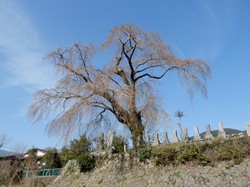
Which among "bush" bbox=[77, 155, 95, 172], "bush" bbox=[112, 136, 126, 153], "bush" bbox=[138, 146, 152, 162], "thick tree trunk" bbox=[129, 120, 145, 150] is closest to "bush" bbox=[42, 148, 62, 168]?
"bush" bbox=[112, 136, 126, 153]

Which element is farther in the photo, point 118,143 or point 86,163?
point 118,143

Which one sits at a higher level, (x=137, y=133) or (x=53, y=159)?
(x=53, y=159)

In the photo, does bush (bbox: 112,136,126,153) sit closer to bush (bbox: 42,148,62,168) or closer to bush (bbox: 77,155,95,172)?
bush (bbox: 77,155,95,172)

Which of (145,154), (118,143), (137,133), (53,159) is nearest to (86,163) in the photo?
(118,143)

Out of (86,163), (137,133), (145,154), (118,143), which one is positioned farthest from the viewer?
(118,143)

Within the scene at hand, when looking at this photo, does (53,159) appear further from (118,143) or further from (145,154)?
(145,154)

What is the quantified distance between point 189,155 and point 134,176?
7.88ft

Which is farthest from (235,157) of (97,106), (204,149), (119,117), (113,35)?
(113,35)

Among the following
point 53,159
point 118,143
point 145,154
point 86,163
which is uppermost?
point 53,159

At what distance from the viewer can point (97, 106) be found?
1175 centimetres

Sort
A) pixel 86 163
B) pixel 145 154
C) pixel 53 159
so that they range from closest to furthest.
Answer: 1. pixel 145 154
2. pixel 86 163
3. pixel 53 159

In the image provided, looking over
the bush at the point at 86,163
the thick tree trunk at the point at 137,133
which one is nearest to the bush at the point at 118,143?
the thick tree trunk at the point at 137,133

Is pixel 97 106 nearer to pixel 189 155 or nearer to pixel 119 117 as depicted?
pixel 119 117

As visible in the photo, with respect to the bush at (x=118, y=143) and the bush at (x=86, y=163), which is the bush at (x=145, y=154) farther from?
the bush at (x=86, y=163)
